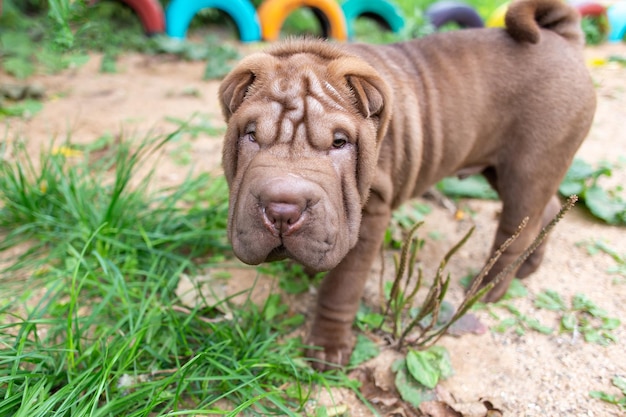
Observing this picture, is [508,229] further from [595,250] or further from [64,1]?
[64,1]

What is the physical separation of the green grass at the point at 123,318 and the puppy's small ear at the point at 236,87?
1.15 metres

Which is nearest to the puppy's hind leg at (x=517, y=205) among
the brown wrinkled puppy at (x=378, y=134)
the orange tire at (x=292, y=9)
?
the brown wrinkled puppy at (x=378, y=134)

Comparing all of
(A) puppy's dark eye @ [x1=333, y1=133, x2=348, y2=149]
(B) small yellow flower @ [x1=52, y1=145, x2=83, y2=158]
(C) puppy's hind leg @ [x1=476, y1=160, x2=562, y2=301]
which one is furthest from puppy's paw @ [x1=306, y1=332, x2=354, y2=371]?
(B) small yellow flower @ [x1=52, y1=145, x2=83, y2=158]

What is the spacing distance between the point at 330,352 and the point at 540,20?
2420 millimetres

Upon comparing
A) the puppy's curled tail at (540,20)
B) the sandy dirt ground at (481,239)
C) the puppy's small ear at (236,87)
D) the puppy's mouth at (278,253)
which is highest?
the puppy's curled tail at (540,20)

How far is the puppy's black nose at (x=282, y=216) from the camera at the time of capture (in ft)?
6.49

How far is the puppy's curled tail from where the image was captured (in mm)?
3006

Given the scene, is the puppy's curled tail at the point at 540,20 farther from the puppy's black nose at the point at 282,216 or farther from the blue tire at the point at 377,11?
the blue tire at the point at 377,11

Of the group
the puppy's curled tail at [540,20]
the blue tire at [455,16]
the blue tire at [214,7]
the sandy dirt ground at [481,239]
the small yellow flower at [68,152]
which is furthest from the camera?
the blue tire at [455,16]

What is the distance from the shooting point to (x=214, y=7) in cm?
739

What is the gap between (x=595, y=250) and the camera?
146 inches

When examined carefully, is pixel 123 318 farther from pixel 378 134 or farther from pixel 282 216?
pixel 378 134

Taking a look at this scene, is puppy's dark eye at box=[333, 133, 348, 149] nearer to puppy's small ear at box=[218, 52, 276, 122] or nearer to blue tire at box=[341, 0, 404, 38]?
puppy's small ear at box=[218, 52, 276, 122]

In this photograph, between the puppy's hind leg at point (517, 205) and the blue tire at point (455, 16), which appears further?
the blue tire at point (455, 16)
